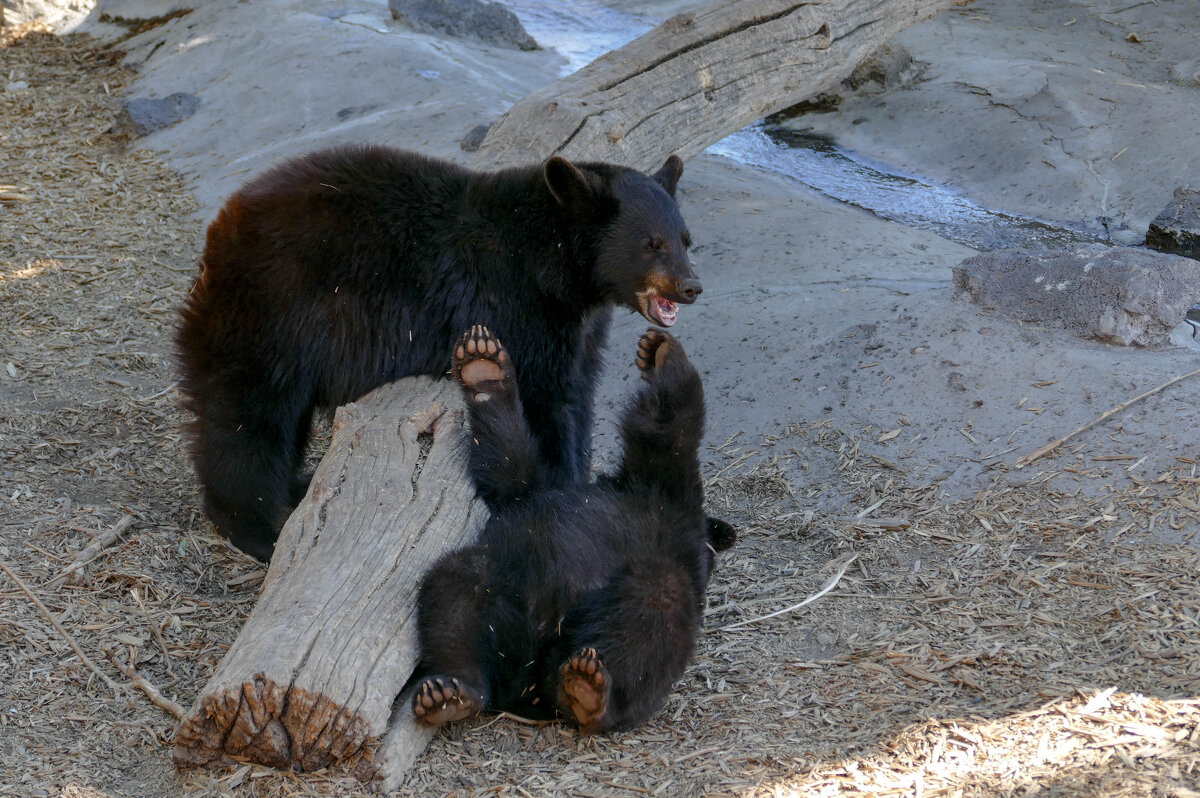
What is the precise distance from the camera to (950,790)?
2822mm

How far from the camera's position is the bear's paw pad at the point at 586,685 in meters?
3.16

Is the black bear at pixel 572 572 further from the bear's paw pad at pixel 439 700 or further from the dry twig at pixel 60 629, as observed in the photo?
the dry twig at pixel 60 629

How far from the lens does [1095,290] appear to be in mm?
5543

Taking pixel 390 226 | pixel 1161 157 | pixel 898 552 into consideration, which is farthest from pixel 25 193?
pixel 1161 157

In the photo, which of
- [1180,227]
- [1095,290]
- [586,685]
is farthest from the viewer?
[1180,227]

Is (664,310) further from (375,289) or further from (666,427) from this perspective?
(375,289)

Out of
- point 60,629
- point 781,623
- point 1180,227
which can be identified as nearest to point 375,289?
point 60,629

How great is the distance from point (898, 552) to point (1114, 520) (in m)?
0.89

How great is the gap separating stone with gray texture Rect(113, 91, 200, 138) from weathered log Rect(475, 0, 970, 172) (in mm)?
4697

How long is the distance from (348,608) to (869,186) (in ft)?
24.3

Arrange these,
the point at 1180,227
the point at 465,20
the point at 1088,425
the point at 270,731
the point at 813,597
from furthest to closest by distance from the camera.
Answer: the point at 465,20 < the point at 1180,227 < the point at 1088,425 < the point at 813,597 < the point at 270,731

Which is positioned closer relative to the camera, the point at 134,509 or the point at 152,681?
the point at 152,681

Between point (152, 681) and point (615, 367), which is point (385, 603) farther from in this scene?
point (615, 367)

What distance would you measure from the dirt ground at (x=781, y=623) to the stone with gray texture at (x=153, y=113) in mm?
3544
